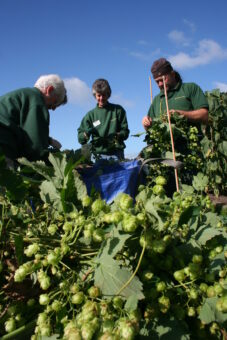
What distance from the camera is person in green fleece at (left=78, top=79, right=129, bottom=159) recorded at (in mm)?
4941

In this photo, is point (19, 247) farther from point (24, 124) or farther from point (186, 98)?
point (186, 98)

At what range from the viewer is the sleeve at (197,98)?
391cm

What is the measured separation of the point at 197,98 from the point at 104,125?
1.74 metres

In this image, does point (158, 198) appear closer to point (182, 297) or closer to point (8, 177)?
point (182, 297)

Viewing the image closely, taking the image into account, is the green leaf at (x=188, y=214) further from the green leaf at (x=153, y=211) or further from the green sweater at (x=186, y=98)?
the green sweater at (x=186, y=98)

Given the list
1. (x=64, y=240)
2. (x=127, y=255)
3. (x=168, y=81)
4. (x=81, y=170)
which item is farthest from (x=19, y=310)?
(x=168, y=81)

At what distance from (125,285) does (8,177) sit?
554 mm

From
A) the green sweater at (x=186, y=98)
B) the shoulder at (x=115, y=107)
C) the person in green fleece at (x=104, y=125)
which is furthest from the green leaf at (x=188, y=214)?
the shoulder at (x=115, y=107)

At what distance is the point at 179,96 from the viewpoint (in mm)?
3986

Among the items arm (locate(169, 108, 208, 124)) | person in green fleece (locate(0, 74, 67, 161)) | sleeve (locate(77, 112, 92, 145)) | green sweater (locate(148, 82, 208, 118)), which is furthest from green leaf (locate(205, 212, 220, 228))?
sleeve (locate(77, 112, 92, 145))

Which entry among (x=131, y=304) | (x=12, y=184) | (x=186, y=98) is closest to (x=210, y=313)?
(x=131, y=304)

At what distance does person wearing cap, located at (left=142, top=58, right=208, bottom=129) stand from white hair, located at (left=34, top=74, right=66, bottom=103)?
3.54 ft

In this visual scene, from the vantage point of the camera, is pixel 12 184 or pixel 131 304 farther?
pixel 12 184

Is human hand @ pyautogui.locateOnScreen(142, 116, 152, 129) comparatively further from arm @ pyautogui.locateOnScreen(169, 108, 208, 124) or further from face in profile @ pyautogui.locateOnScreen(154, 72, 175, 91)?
face in profile @ pyautogui.locateOnScreen(154, 72, 175, 91)
